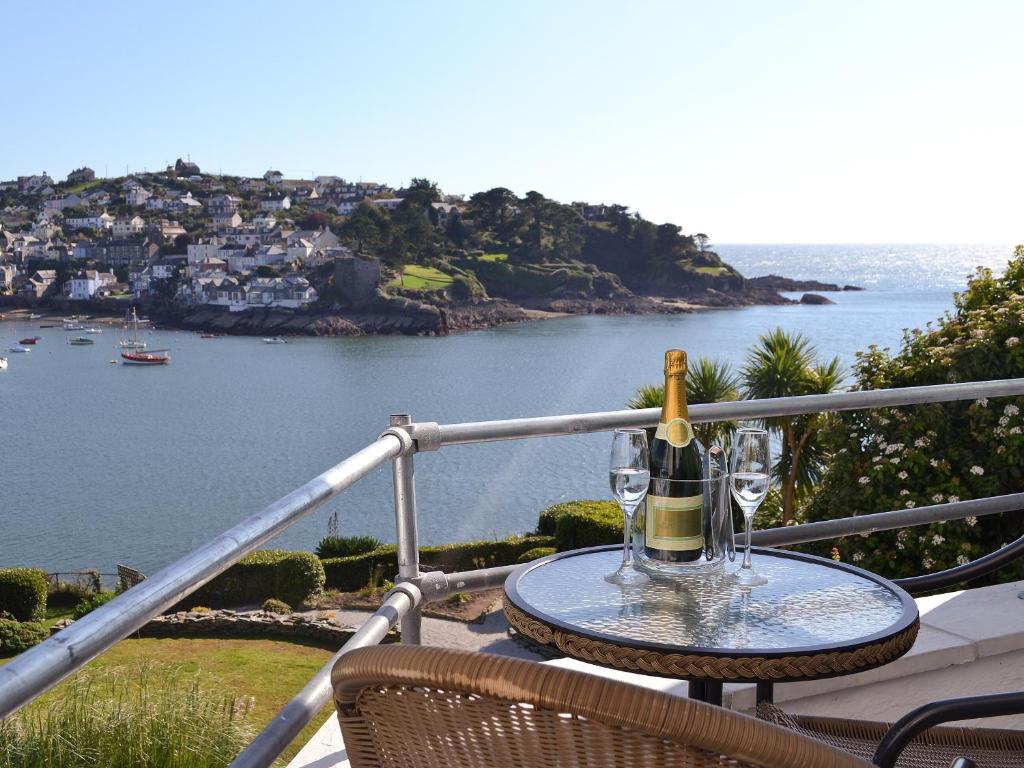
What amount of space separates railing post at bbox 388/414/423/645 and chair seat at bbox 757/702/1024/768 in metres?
0.68

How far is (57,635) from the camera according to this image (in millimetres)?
784

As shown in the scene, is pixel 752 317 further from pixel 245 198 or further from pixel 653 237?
pixel 245 198

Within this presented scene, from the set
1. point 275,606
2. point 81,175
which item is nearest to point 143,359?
point 275,606

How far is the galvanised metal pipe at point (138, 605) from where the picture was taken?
722mm

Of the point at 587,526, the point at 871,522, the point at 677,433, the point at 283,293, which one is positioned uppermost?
the point at 677,433

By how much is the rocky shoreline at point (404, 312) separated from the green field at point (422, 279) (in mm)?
2356

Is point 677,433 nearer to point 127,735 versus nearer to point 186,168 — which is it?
point 127,735

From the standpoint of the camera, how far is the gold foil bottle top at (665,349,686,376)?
1.45 m

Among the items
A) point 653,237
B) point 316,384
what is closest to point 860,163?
point 653,237

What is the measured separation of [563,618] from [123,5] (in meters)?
74.0

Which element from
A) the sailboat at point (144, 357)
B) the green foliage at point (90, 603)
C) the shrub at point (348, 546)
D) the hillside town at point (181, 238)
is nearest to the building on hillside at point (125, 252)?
the hillside town at point (181, 238)

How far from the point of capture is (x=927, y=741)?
149 cm

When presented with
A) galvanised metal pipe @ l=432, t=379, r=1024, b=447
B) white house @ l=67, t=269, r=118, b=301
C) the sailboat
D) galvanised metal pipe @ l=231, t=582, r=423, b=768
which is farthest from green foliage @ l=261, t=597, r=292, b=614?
white house @ l=67, t=269, r=118, b=301

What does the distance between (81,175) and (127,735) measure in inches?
5321
